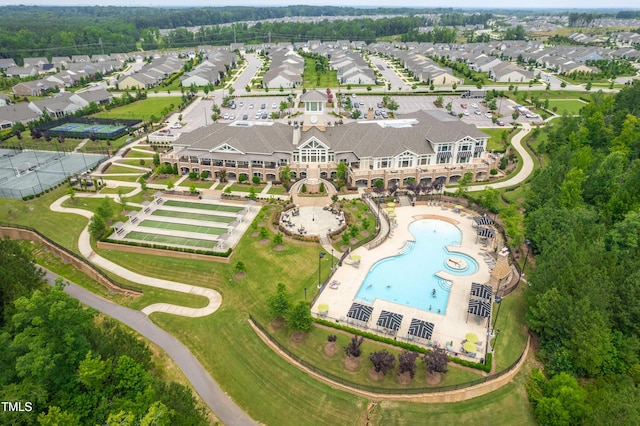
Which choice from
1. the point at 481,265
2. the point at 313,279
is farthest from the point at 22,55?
the point at 481,265

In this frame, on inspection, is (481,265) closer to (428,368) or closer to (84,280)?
(428,368)

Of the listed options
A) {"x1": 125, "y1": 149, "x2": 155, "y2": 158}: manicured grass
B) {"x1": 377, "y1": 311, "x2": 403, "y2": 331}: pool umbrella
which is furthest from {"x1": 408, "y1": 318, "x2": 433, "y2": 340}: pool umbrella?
{"x1": 125, "y1": 149, "x2": 155, "y2": 158}: manicured grass

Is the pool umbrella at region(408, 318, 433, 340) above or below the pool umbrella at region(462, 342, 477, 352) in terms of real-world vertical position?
above

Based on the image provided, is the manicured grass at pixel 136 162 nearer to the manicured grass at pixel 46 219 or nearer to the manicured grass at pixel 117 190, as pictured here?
the manicured grass at pixel 117 190

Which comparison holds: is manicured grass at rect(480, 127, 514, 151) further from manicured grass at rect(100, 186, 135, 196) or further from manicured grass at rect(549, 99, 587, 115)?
manicured grass at rect(100, 186, 135, 196)

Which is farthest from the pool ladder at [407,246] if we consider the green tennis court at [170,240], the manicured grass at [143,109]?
the manicured grass at [143,109]
